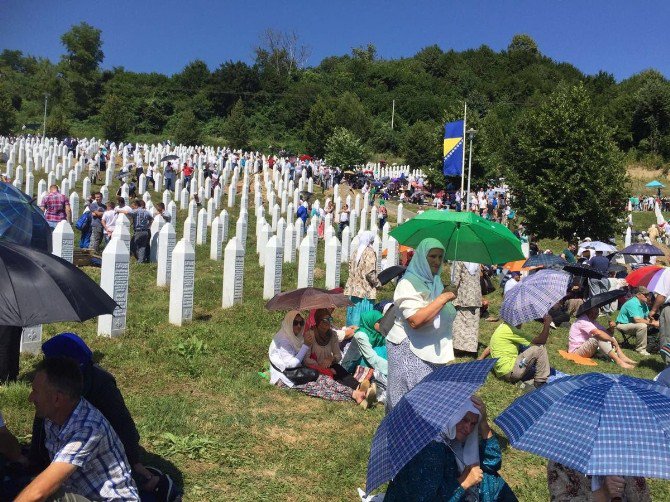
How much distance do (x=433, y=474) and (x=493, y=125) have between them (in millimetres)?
58140

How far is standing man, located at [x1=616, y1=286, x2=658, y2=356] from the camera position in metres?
12.2

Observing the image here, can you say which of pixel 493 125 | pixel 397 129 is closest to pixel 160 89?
pixel 397 129

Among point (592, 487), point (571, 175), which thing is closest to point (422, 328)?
point (592, 487)

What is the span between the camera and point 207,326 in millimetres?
9500

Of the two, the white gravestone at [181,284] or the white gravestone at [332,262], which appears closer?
the white gravestone at [181,284]

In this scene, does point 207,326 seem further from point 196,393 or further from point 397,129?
point 397,129

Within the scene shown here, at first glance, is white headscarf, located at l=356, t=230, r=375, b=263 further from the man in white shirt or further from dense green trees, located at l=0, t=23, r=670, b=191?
dense green trees, located at l=0, t=23, r=670, b=191

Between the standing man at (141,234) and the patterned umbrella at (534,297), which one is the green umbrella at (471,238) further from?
the standing man at (141,234)

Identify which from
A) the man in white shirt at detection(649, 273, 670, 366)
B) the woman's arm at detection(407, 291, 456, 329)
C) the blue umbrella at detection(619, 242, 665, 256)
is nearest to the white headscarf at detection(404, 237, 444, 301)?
the woman's arm at detection(407, 291, 456, 329)

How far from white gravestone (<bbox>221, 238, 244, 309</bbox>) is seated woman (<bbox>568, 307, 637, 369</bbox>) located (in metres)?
5.25

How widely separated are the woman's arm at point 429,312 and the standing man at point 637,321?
8.60 metres

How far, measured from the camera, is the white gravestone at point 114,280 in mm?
Answer: 8219

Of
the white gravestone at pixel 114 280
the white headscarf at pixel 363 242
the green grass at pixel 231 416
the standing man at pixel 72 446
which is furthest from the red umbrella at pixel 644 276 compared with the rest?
the standing man at pixel 72 446

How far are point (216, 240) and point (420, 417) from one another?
12.9m
